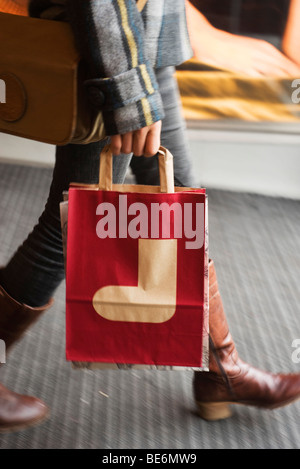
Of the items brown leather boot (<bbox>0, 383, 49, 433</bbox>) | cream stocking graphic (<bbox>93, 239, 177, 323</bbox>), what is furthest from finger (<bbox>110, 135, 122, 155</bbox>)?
brown leather boot (<bbox>0, 383, 49, 433</bbox>)

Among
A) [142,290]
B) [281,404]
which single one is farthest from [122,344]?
[281,404]

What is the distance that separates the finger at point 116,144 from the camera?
0.83 m

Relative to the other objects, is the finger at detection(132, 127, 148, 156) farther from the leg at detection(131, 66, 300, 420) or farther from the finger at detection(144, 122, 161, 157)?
the leg at detection(131, 66, 300, 420)

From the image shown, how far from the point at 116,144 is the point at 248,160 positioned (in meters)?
1.43

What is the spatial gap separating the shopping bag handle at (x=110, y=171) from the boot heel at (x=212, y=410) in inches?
19.0

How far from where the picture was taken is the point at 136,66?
0.81 m

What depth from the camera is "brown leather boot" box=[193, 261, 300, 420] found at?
3.65 feet

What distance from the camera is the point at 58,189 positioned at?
977mm

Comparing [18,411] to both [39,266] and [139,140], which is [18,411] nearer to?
[39,266]

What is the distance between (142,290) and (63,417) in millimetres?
392

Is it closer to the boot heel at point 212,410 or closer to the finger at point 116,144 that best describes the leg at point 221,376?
the boot heel at point 212,410

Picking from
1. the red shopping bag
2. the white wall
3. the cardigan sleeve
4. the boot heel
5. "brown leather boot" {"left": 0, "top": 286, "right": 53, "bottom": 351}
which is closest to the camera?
the cardigan sleeve

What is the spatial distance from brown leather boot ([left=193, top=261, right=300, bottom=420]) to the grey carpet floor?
1.4 inches

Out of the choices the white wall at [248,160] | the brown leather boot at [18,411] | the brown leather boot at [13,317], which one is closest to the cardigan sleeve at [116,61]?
the brown leather boot at [13,317]
